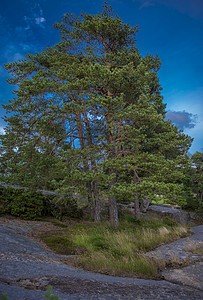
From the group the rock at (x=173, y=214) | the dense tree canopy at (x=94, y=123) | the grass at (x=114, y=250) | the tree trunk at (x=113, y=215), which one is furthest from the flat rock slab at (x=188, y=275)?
the rock at (x=173, y=214)

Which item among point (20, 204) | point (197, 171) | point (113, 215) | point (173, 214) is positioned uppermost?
point (197, 171)

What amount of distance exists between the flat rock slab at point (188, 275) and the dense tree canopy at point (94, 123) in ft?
13.2

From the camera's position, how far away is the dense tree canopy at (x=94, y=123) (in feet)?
32.7

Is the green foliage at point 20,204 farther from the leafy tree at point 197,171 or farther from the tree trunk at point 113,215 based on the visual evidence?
the leafy tree at point 197,171

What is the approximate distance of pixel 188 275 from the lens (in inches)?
181

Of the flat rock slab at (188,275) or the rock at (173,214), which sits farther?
the rock at (173,214)

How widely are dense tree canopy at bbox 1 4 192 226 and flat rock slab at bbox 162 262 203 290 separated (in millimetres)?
4024

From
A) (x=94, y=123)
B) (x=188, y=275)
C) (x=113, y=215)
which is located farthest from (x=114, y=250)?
(x=94, y=123)

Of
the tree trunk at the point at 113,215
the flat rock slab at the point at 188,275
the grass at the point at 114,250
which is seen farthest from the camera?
the tree trunk at the point at 113,215

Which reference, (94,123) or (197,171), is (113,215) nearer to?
(94,123)

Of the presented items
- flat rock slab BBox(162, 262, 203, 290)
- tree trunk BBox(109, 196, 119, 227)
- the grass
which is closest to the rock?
the grass

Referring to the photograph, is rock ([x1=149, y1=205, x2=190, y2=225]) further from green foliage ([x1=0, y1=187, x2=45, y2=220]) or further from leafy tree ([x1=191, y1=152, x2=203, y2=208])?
green foliage ([x1=0, y1=187, x2=45, y2=220])

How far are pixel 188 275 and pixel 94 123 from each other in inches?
355

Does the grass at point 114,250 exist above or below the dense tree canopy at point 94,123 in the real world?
below
